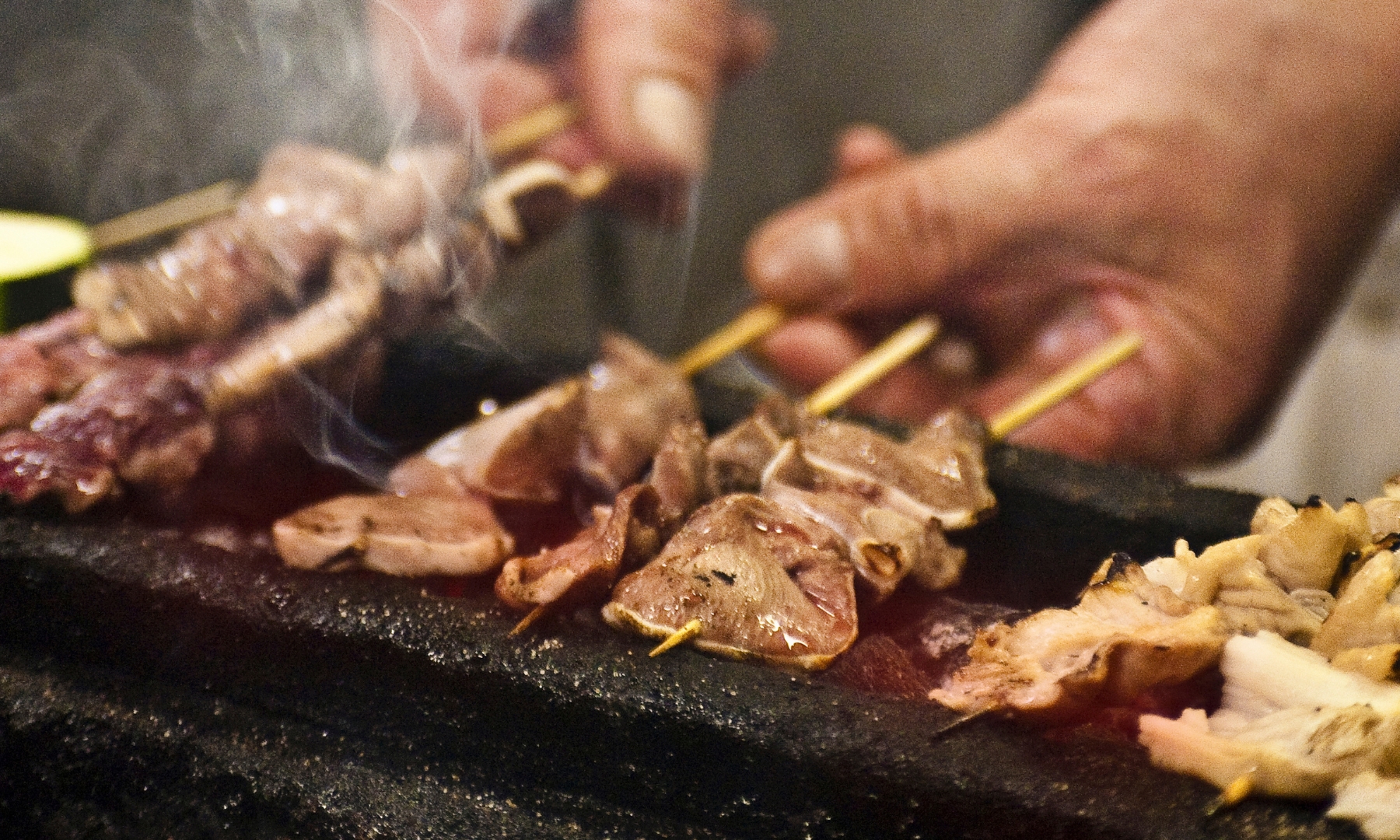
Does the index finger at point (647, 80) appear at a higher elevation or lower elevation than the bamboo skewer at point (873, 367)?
higher

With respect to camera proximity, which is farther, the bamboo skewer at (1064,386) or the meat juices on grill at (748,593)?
the bamboo skewer at (1064,386)

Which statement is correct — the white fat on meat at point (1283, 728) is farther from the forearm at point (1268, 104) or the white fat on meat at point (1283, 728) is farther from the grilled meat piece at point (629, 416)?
the forearm at point (1268, 104)

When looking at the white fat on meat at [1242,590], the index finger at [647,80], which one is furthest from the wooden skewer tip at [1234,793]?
the index finger at [647,80]

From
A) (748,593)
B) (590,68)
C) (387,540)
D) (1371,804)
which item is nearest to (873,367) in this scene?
(748,593)

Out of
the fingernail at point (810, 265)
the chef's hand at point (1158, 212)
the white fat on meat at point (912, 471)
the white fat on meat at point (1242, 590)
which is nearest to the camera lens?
the white fat on meat at point (1242, 590)

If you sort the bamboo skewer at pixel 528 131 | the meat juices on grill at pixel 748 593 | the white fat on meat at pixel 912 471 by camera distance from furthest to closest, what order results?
1. the bamboo skewer at pixel 528 131
2. the white fat on meat at pixel 912 471
3. the meat juices on grill at pixel 748 593

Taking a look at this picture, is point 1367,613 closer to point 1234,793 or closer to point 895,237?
point 1234,793

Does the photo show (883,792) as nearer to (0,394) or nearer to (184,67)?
(0,394)

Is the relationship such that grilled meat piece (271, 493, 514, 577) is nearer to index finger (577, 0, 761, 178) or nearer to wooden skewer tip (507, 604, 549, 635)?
wooden skewer tip (507, 604, 549, 635)
